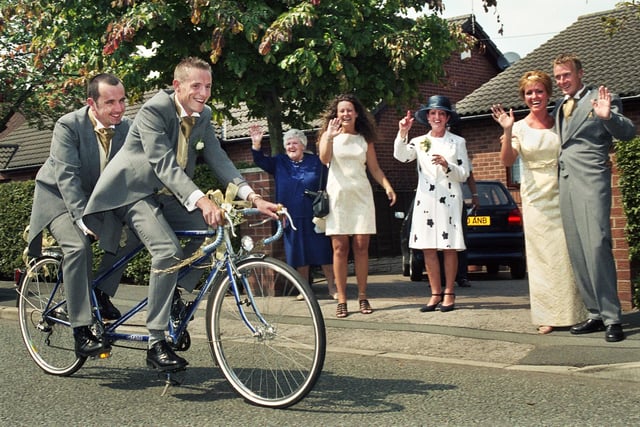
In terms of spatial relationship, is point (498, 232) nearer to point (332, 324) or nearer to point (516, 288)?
point (516, 288)

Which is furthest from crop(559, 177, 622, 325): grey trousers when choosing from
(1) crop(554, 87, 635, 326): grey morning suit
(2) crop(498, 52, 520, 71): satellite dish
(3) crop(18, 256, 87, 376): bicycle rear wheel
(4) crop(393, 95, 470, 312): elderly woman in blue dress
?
(2) crop(498, 52, 520, 71): satellite dish

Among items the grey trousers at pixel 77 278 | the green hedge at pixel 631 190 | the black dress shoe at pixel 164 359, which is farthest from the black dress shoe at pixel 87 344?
the green hedge at pixel 631 190

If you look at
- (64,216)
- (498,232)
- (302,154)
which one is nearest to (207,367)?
(64,216)

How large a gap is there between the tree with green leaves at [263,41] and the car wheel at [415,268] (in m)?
2.49

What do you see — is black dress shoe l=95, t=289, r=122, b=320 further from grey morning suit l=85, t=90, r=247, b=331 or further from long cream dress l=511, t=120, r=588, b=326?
long cream dress l=511, t=120, r=588, b=326

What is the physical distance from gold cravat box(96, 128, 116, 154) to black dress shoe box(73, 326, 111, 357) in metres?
1.26

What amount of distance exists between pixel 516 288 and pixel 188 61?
733 cm

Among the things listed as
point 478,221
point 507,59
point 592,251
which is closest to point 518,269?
point 478,221

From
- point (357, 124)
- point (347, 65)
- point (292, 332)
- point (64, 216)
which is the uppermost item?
point (347, 65)

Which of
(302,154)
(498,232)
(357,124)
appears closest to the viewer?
(357,124)

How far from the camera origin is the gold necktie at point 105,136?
5.95m

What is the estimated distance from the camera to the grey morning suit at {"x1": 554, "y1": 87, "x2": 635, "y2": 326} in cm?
656

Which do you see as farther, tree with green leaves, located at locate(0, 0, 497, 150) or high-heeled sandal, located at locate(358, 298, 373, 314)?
tree with green leaves, located at locate(0, 0, 497, 150)

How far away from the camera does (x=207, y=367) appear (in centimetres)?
626
